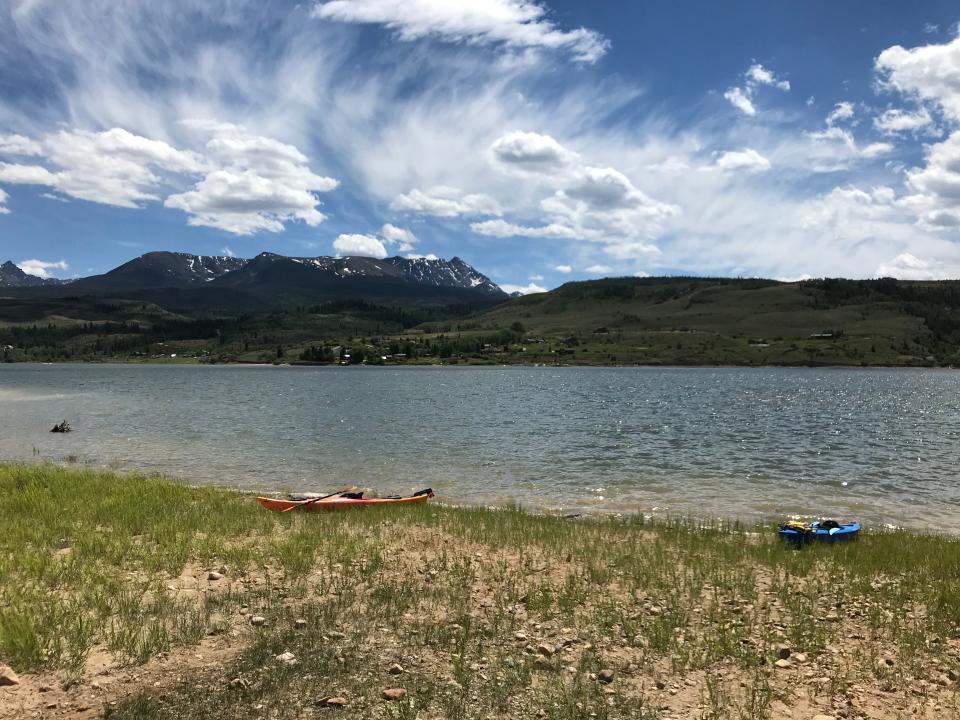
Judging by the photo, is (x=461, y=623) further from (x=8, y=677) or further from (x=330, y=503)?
(x=330, y=503)

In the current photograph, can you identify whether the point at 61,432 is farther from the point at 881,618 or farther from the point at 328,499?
the point at 881,618

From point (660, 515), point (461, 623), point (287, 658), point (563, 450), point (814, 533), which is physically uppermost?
point (287, 658)

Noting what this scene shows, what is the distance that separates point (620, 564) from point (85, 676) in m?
12.9

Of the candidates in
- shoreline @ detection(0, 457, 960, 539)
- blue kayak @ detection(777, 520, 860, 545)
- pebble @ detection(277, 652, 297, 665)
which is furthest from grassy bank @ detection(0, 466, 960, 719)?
shoreline @ detection(0, 457, 960, 539)

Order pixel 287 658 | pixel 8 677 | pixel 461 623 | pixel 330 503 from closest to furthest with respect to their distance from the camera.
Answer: pixel 8 677
pixel 287 658
pixel 461 623
pixel 330 503

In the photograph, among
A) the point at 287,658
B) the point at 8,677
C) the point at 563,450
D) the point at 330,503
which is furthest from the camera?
the point at 563,450

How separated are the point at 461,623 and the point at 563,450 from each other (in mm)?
40216

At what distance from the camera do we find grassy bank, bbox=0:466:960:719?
9.74m

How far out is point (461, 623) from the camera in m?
12.8

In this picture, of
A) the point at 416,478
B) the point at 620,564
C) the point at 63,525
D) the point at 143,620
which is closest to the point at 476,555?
the point at 620,564

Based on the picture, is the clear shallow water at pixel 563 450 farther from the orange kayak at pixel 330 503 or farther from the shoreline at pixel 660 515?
the orange kayak at pixel 330 503

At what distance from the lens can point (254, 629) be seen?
12273mm

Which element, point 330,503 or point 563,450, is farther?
point 563,450

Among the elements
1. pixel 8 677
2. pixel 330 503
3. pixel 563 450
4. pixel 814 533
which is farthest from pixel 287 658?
pixel 563 450
